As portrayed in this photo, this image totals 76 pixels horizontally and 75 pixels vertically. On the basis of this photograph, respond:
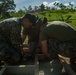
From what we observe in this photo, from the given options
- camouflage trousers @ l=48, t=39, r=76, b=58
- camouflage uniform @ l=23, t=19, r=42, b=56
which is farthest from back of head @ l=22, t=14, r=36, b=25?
camouflage uniform @ l=23, t=19, r=42, b=56

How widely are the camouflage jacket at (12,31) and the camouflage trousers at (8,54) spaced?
122mm

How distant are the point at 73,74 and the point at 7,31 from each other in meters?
2.01

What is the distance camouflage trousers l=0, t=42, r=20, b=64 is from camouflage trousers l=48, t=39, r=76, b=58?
956mm

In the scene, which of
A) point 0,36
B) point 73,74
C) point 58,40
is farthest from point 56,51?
point 0,36

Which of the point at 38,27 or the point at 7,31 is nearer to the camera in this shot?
the point at 7,31

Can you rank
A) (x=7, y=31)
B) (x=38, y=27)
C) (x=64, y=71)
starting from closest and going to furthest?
(x=64, y=71), (x=7, y=31), (x=38, y=27)

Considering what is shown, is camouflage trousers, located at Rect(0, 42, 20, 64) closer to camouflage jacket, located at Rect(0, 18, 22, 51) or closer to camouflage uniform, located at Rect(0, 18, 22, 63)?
camouflage uniform, located at Rect(0, 18, 22, 63)

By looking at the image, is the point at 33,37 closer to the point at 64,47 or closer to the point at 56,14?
the point at 64,47

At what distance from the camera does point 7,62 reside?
238 inches

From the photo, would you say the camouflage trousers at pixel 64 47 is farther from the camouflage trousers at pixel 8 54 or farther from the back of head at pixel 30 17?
the camouflage trousers at pixel 8 54

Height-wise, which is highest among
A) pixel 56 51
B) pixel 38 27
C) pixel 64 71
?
pixel 38 27

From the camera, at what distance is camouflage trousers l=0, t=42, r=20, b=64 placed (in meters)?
5.88

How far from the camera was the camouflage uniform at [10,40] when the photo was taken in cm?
577

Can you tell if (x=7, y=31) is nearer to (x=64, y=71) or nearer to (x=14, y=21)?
(x=14, y=21)
